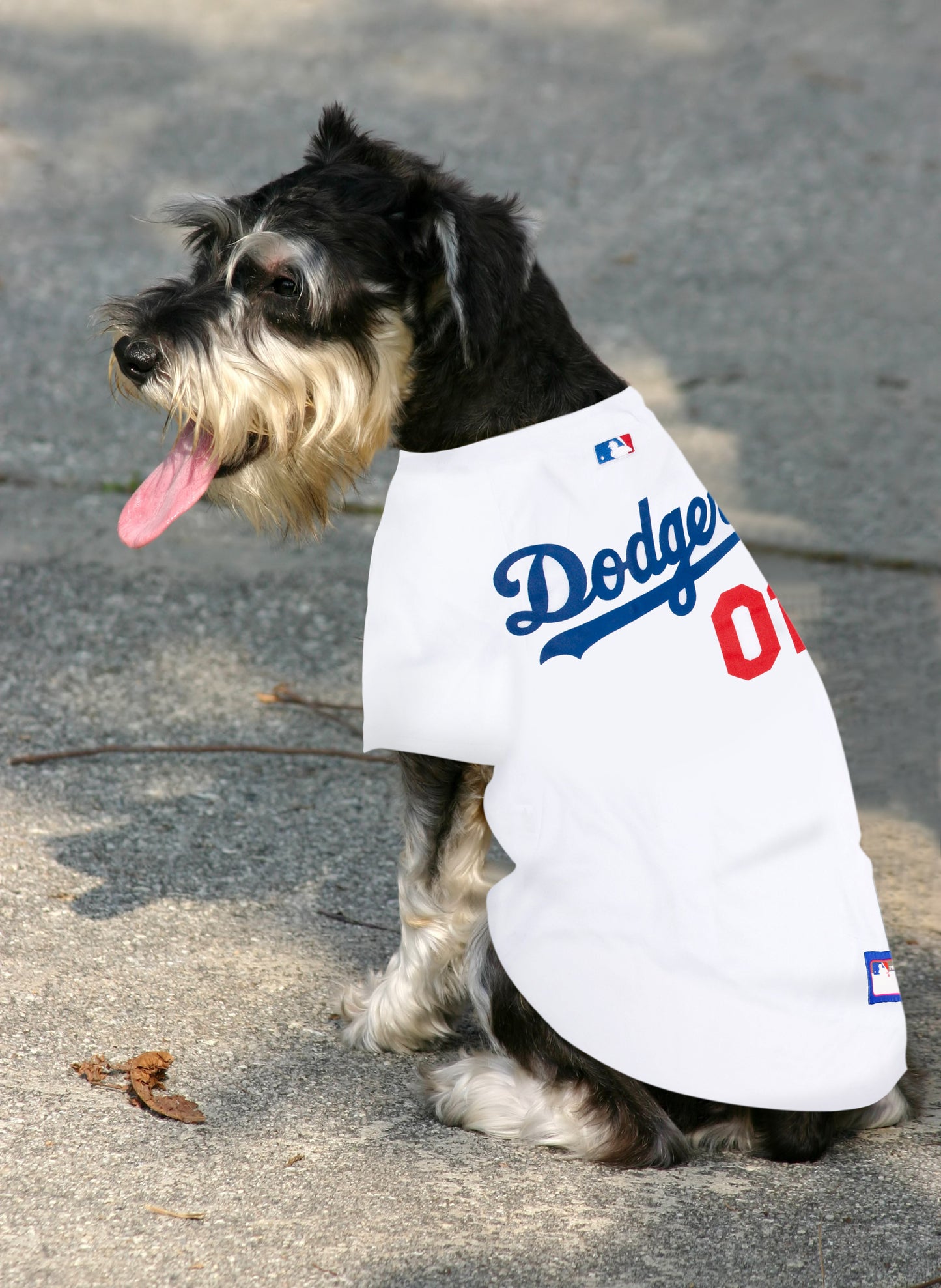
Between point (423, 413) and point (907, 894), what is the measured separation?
2166mm

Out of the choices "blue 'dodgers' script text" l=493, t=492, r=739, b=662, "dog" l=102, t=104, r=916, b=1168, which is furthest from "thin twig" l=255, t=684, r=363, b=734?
"blue 'dodgers' script text" l=493, t=492, r=739, b=662

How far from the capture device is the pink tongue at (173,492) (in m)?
3.29

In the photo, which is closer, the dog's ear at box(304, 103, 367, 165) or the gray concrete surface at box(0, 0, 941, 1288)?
the gray concrete surface at box(0, 0, 941, 1288)

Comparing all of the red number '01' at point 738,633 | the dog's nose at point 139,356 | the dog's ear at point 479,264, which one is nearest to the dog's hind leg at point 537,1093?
the red number '01' at point 738,633

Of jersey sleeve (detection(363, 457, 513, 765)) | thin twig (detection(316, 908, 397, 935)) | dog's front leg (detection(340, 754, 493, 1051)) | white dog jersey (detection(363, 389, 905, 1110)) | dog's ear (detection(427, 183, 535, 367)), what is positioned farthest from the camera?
thin twig (detection(316, 908, 397, 935))

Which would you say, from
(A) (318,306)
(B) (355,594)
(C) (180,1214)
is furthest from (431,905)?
(B) (355,594)

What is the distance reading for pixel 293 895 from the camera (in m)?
3.92

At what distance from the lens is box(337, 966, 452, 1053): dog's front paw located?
3.26m

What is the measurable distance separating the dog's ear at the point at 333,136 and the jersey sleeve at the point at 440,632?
0.92 meters

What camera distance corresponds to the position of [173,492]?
131 inches

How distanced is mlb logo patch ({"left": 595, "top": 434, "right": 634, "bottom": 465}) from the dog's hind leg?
106 centimetres

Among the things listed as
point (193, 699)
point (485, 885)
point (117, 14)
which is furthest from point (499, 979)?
point (117, 14)

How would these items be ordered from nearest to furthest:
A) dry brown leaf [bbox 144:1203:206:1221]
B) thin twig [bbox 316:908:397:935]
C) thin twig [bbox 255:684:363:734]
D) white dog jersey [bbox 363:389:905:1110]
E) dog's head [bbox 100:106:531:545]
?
dry brown leaf [bbox 144:1203:206:1221] < white dog jersey [bbox 363:389:905:1110] < dog's head [bbox 100:106:531:545] < thin twig [bbox 316:908:397:935] < thin twig [bbox 255:684:363:734]

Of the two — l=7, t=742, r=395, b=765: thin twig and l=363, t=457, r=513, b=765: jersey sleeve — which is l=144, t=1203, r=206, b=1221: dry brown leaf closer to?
l=363, t=457, r=513, b=765: jersey sleeve
